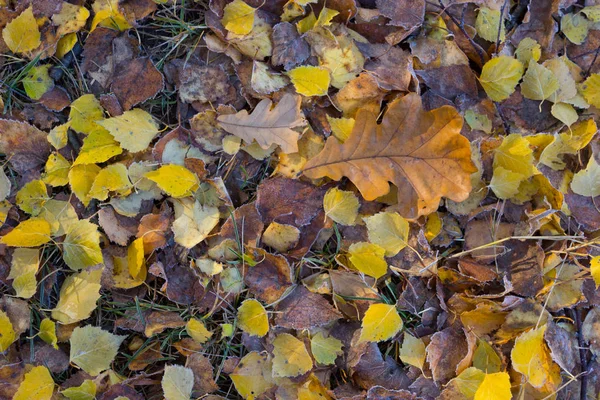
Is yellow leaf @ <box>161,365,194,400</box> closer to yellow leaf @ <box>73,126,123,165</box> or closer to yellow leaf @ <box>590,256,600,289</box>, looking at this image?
yellow leaf @ <box>73,126,123,165</box>

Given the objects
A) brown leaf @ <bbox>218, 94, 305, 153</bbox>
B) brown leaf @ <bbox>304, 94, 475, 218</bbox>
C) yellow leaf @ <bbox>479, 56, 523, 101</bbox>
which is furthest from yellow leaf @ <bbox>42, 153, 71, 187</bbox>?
yellow leaf @ <bbox>479, 56, 523, 101</bbox>

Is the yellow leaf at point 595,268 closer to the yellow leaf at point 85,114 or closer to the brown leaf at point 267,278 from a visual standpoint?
the brown leaf at point 267,278

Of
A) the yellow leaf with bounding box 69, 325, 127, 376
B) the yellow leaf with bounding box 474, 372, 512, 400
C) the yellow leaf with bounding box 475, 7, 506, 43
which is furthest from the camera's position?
the yellow leaf with bounding box 475, 7, 506, 43

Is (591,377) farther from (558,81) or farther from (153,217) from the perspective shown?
(153,217)

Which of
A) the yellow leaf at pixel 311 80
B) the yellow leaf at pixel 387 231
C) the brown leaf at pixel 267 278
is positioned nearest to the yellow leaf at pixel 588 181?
the yellow leaf at pixel 387 231

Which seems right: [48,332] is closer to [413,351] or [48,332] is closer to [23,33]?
[23,33]
